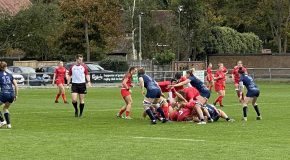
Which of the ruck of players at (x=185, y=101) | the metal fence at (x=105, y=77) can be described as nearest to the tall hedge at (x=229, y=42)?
the metal fence at (x=105, y=77)

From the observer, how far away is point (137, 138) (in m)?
17.7

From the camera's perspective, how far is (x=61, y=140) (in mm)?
17047

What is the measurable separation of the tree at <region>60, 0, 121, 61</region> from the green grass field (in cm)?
4902

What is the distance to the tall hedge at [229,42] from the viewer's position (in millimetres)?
78438

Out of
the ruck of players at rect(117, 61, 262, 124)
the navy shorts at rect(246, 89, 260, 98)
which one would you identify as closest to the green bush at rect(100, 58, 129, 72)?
the ruck of players at rect(117, 61, 262, 124)

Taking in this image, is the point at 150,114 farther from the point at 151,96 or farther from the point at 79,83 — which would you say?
the point at 79,83

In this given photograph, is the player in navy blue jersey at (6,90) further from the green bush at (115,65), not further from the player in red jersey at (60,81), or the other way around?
the green bush at (115,65)

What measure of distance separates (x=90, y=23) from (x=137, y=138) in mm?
59796

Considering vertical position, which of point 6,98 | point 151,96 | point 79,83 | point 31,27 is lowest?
point 151,96

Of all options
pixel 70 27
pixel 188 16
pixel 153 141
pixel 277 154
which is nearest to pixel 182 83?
pixel 153 141

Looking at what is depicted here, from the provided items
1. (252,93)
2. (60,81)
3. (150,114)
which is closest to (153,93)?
(150,114)

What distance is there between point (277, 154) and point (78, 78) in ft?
42.5

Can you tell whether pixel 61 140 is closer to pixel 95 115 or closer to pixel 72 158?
pixel 72 158

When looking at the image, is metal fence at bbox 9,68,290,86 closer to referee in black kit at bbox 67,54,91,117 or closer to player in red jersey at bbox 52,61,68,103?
player in red jersey at bbox 52,61,68,103
